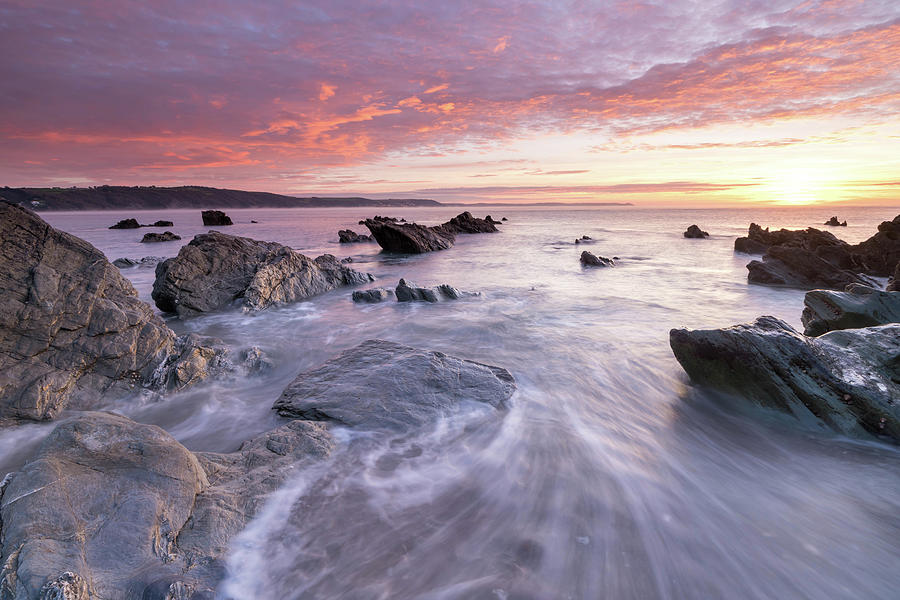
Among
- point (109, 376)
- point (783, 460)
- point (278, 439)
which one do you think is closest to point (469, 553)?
point (278, 439)

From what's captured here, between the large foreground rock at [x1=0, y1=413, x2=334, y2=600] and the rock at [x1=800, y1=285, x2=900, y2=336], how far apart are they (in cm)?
922

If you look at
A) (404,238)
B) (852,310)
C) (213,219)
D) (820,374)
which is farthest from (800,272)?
(213,219)

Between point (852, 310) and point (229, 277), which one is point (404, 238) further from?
point (852, 310)

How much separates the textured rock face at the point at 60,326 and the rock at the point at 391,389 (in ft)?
8.47

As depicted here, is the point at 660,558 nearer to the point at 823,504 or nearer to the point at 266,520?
the point at 823,504

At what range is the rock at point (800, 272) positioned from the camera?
561 inches

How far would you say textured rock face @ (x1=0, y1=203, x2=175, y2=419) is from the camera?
5133 millimetres

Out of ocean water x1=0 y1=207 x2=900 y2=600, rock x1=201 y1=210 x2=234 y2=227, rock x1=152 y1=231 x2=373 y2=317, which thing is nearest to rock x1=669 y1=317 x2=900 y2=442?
ocean water x1=0 y1=207 x2=900 y2=600

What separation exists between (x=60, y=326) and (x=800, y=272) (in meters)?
21.0

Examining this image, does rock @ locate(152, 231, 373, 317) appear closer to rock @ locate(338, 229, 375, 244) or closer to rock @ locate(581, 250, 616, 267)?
rock @ locate(581, 250, 616, 267)

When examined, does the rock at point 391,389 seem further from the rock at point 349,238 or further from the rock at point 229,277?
the rock at point 349,238

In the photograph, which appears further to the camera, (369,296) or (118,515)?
(369,296)

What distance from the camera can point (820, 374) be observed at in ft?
16.6

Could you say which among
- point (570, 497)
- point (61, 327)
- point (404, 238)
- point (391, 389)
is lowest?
point (570, 497)
